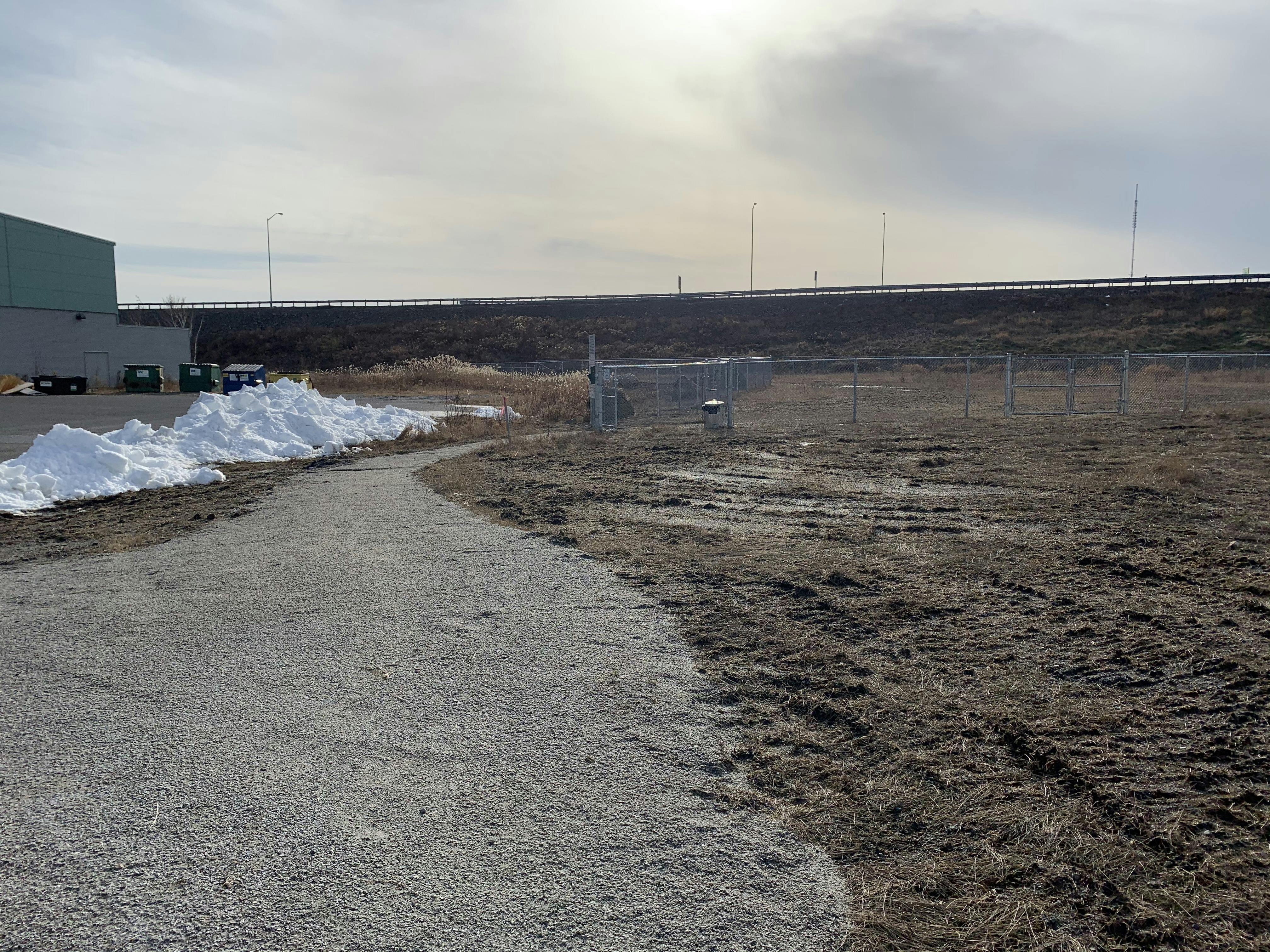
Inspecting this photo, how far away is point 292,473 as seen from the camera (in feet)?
55.0

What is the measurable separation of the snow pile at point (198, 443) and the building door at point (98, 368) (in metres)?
34.9

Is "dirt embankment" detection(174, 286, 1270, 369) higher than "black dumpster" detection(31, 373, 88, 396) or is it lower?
higher

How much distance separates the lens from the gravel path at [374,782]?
11.1ft

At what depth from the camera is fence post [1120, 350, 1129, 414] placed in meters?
26.9

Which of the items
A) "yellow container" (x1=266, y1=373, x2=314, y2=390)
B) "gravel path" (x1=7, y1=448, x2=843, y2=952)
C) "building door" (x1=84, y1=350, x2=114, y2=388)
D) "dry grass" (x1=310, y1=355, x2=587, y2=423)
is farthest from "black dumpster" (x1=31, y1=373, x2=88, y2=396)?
"gravel path" (x1=7, y1=448, x2=843, y2=952)

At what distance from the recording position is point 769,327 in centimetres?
7988

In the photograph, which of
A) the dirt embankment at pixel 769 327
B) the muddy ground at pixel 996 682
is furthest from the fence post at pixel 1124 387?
the dirt embankment at pixel 769 327

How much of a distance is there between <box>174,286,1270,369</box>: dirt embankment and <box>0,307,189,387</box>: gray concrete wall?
19063 millimetres

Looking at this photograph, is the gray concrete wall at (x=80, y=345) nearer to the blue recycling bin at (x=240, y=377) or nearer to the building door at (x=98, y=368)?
the building door at (x=98, y=368)

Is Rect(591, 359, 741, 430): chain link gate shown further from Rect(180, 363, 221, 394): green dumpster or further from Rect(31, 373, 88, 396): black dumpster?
Rect(31, 373, 88, 396): black dumpster

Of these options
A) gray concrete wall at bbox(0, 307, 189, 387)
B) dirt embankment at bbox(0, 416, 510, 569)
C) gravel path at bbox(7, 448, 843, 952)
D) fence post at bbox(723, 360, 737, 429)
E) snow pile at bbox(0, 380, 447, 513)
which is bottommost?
gravel path at bbox(7, 448, 843, 952)

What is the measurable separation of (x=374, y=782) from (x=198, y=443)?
16253mm

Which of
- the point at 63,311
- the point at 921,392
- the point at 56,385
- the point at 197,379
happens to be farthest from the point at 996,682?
the point at 63,311

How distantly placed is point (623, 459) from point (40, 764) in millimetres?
Result: 13883
